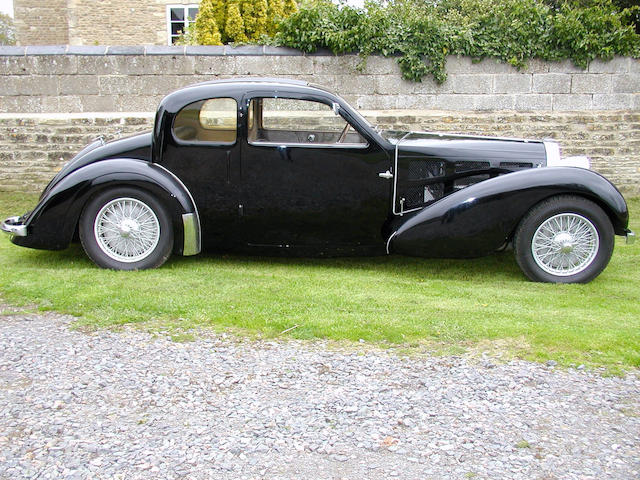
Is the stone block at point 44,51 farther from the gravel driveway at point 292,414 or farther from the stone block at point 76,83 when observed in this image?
the gravel driveway at point 292,414

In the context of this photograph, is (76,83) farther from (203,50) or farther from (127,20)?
(127,20)

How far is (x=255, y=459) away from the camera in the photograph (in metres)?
3.12

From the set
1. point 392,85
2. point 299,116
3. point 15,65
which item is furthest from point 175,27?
point 299,116

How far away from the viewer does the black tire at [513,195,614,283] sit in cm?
594

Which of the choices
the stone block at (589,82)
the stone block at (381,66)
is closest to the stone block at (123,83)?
the stone block at (381,66)

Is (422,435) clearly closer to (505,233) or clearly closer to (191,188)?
(505,233)

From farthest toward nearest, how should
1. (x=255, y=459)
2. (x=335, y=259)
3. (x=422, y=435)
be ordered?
(x=335, y=259)
(x=422, y=435)
(x=255, y=459)

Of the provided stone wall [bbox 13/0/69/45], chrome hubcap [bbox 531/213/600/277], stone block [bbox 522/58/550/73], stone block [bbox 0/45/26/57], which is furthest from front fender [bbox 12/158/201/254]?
stone wall [bbox 13/0/69/45]

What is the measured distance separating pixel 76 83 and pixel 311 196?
6.44m

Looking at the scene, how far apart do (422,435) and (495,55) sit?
9.01 metres

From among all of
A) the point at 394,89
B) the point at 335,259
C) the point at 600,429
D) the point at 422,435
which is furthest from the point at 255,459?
Answer: the point at 394,89

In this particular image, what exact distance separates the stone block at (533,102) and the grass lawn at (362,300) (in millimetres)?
4963

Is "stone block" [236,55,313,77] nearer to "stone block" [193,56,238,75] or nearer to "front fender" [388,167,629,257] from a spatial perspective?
"stone block" [193,56,238,75]

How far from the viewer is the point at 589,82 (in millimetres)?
11164
